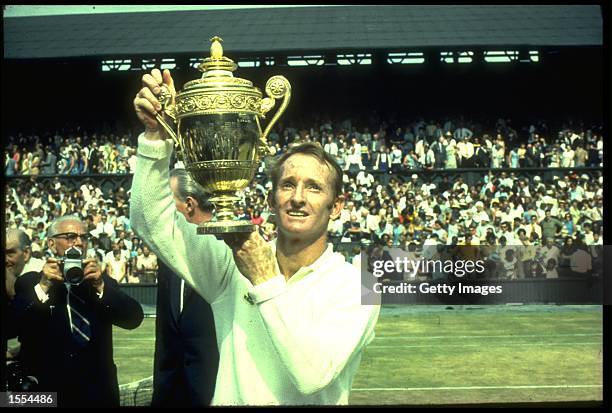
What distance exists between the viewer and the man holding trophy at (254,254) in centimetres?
260

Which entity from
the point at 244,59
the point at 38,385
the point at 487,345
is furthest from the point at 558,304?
the point at 38,385

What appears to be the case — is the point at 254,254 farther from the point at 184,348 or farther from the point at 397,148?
the point at 397,148

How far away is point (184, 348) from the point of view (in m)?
3.80

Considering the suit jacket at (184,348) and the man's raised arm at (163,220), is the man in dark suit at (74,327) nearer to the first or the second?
the suit jacket at (184,348)

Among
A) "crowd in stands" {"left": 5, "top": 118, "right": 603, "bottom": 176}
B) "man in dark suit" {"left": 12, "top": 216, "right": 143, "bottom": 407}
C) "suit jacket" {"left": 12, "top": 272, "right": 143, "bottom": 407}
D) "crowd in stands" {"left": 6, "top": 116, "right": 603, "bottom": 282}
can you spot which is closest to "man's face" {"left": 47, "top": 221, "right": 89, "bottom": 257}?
"man in dark suit" {"left": 12, "top": 216, "right": 143, "bottom": 407}

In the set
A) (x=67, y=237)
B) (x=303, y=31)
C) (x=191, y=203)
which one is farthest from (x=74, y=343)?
(x=303, y=31)

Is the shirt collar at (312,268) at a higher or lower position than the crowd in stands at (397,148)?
lower

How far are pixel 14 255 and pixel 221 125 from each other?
2504mm

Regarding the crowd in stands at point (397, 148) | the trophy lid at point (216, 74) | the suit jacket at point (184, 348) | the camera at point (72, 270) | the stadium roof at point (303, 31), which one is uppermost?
the stadium roof at point (303, 31)

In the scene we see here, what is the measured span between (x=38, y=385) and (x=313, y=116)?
53.8 ft

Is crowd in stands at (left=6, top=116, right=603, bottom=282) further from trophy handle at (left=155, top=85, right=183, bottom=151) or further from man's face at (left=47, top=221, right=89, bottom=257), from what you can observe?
trophy handle at (left=155, top=85, right=183, bottom=151)

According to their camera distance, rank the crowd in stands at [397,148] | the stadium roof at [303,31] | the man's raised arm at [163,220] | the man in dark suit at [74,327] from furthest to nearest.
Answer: the crowd in stands at [397,148], the stadium roof at [303,31], the man in dark suit at [74,327], the man's raised arm at [163,220]

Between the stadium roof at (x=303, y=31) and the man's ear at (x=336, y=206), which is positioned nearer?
the man's ear at (x=336, y=206)

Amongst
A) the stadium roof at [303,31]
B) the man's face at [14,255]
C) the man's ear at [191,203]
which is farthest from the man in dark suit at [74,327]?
the stadium roof at [303,31]
